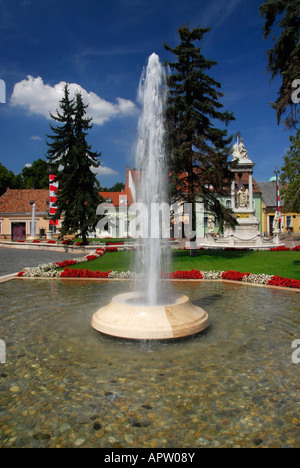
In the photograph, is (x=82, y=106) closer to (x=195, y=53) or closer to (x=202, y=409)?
(x=195, y=53)

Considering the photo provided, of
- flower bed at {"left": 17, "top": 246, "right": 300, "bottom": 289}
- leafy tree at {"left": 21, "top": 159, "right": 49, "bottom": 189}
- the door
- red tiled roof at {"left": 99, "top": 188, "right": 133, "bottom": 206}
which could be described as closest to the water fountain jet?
flower bed at {"left": 17, "top": 246, "right": 300, "bottom": 289}

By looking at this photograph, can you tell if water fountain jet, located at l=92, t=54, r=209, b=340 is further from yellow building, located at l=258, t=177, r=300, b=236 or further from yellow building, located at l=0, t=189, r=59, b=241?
yellow building, located at l=0, t=189, r=59, b=241

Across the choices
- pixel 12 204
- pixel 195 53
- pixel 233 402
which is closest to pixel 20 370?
pixel 233 402

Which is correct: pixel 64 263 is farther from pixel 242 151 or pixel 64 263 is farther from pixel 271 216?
pixel 271 216

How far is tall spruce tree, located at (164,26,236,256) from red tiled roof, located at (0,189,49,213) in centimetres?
3480

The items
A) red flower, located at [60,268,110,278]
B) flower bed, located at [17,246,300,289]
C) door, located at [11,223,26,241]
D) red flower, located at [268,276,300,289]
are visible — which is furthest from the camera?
door, located at [11,223,26,241]

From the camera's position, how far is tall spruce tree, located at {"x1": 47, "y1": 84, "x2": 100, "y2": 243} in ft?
89.8

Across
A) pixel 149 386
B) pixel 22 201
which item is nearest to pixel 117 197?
pixel 22 201

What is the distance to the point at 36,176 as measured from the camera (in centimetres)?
6988

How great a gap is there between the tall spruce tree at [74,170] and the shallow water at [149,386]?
2030 cm

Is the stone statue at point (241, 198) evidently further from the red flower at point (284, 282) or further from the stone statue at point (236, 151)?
the red flower at point (284, 282)

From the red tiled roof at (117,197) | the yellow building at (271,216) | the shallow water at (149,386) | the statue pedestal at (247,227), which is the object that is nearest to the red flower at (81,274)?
the shallow water at (149,386)

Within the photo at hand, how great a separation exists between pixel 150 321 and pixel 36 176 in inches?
2776
